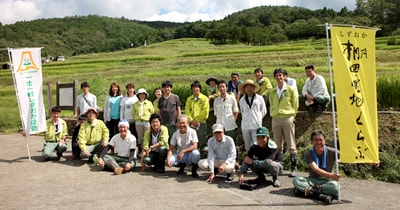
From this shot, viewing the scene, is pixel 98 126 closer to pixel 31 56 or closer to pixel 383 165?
pixel 31 56

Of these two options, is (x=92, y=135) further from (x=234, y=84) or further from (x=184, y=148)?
(x=234, y=84)

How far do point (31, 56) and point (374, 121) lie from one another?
6968 mm

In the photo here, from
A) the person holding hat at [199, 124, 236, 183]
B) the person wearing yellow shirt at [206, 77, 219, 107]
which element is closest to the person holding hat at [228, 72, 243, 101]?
the person wearing yellow shirt at [206, 77, 219, 107]

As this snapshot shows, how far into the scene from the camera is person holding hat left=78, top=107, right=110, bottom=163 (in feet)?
23.9

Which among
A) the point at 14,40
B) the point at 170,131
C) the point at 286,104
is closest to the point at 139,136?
the point at 170,131

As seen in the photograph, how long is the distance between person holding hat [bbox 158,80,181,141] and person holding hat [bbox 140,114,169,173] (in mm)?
536

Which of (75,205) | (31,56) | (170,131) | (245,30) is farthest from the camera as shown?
(245,30)

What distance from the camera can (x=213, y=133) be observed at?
5.94m

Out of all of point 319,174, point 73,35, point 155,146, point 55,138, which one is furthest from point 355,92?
point 73,35

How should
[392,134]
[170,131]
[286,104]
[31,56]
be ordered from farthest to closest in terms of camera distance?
[31,56] < [170,131] < [392,134] < [286,104]

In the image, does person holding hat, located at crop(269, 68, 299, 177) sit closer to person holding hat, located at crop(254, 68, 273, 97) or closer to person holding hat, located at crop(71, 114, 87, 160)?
person holding hat, located at crop(254, 68, 273, 97)

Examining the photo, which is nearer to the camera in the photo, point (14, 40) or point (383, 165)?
point (383, 165)

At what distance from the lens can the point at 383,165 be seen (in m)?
6.25

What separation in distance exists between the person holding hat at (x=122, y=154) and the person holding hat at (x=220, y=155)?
4.62 feet
